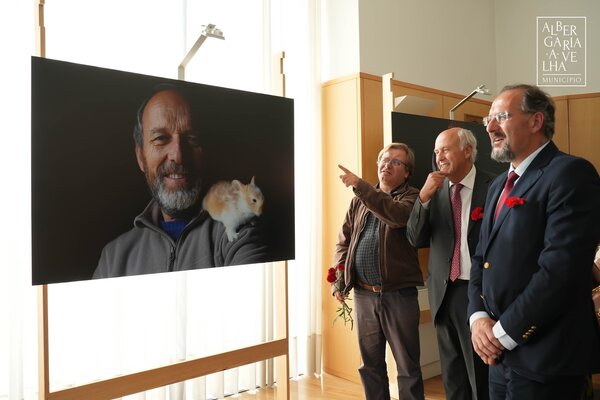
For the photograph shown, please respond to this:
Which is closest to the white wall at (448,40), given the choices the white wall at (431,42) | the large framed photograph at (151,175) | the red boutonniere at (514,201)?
the white wall at (431,42)

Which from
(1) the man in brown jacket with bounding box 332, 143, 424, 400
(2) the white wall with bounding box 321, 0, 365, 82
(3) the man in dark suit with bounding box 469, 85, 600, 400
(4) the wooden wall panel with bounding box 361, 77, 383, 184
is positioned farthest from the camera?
(2) the white wall with bounding box 321, 0, 365, 82

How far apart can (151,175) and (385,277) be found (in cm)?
→ 136

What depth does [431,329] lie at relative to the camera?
13.5 ft

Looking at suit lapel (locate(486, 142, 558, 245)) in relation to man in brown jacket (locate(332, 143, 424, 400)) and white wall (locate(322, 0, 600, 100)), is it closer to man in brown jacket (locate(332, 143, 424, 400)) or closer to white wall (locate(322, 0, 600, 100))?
man in brown jacket (locate(332, 143, 424, 400))

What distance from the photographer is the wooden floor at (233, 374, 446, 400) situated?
12.0 feet

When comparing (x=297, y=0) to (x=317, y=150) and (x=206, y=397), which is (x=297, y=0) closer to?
(x=317, y=150)

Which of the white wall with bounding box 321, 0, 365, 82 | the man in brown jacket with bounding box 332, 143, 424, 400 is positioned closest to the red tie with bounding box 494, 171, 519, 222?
the man in brown jacket with bounding box 332, 143, 424, 400

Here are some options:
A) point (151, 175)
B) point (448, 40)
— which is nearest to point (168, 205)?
point (151, 175)

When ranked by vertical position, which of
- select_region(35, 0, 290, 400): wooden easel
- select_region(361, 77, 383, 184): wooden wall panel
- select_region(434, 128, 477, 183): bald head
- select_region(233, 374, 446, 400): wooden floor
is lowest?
select_region(233, 374, 446, 400): wooden floor

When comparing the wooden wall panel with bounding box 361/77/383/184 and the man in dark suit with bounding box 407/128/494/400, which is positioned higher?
the wooden wall panel with bounding box 361/77/383/184

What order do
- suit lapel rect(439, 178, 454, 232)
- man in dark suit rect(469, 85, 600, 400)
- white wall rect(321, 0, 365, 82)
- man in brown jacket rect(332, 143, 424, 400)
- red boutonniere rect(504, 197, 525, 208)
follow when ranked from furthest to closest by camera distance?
white wall rect(321, 0, 365, 82) < man in brown jacket rect(332, 143, 424, 400) < suit lapel rect(439, 178, 454, 232) < red boutonniere rect(504, 197, 525, 208) < man in dark suit rect(469, 85, 600, 400)

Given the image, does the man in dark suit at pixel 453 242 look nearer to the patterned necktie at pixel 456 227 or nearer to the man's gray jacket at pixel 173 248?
the patterned necktie at pixel 456 227

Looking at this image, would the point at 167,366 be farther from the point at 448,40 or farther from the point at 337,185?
the point at 448,40

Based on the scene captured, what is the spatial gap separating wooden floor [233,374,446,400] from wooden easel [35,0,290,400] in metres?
0.76
